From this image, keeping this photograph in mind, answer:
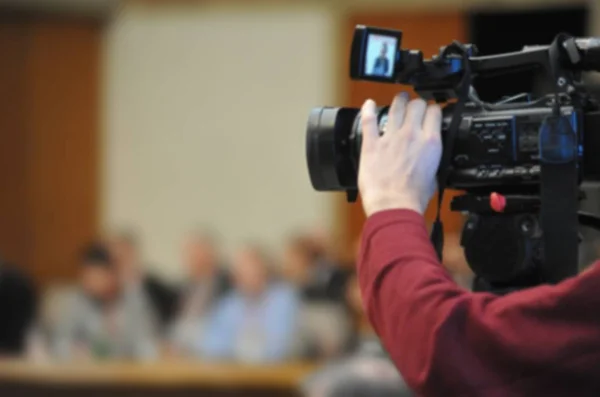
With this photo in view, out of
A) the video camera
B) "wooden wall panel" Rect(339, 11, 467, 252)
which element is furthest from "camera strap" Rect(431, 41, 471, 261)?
"wooden wall panel" Rect(339, 11, 467, 252)

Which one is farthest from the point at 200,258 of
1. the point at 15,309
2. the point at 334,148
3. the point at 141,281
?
the point at 334,148

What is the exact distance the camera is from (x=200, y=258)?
546 cm

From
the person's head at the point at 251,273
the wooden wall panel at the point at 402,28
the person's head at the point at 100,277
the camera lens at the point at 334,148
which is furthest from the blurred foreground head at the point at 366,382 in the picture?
the wooden wall panel at the point at 402,28

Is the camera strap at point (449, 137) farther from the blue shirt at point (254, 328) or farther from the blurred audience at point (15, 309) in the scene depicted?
the blurred audience at point (15, 309)

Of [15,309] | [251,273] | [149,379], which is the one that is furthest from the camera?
[15,309]

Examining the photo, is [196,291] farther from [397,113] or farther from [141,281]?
[397,113]

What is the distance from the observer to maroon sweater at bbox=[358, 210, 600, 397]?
1.05 m

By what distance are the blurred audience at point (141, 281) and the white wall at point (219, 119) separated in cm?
201

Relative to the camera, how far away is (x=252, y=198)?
7555 millimetres

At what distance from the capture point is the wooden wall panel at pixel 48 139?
7.80 m

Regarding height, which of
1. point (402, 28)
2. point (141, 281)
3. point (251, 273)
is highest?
point (402, 28)

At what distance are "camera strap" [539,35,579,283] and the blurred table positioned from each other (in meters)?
2.66

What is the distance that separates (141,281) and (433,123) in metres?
4.16

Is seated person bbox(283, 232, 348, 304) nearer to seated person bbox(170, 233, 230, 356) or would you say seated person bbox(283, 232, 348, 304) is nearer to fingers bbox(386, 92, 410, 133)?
seated person bbox(170, 233, 230, 356)
